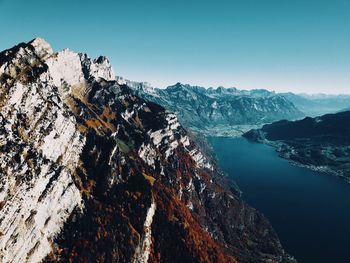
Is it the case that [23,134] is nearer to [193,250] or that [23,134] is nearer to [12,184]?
[12,184]

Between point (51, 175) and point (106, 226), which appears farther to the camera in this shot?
point (106, 226)

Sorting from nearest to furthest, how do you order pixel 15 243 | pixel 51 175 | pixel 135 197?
pixel 15 243 → pixel 51 175 → pixel 135 197

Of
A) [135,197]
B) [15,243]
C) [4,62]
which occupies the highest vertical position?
[4,62]

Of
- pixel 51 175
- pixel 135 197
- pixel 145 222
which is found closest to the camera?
pixel 51 175

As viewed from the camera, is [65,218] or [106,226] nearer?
[65,218]

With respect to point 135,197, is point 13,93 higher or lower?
higher

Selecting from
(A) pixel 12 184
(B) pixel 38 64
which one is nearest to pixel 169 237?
(A) pixel 12 184

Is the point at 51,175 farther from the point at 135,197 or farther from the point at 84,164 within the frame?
the point at 135,197

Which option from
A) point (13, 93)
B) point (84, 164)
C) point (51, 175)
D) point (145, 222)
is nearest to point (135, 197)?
point (145, 222)

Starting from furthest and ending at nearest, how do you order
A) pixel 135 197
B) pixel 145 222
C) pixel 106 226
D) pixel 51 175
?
1. pixel 135 197
2. pixel 145 222
3. pixel 106 226
4. pixel 51 175
